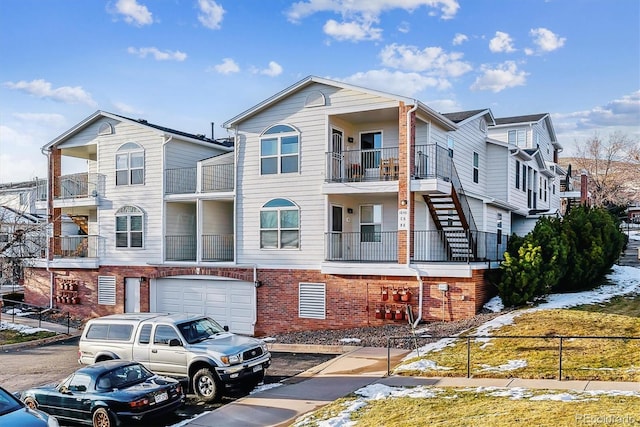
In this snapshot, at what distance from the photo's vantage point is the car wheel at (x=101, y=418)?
10708 mm

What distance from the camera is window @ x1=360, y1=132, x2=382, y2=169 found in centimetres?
2161

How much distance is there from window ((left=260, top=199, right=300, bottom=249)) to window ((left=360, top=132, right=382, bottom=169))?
3.29 metres

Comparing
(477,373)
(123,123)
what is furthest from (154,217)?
(477,373)

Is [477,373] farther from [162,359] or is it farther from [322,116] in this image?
[322,116]

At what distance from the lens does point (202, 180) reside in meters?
23.9

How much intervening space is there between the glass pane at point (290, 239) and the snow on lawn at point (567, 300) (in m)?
7.16

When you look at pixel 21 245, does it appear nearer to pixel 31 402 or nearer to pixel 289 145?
pixel 289 145

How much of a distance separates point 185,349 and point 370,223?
33.9ft

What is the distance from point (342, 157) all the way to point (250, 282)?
6.03 metres

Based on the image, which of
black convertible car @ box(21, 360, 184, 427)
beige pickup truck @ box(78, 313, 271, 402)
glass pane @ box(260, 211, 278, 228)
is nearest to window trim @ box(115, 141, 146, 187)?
glass pane @ box(260, 211, 278, 228)

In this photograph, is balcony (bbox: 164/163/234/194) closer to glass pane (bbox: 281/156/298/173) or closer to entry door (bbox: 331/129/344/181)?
glass pane (bbox: 281/156/298/173)

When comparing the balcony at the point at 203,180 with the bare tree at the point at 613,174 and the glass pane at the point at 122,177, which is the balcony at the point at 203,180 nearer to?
the glass pane at the point at 122,177

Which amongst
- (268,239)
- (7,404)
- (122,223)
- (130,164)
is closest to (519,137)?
(268,239)

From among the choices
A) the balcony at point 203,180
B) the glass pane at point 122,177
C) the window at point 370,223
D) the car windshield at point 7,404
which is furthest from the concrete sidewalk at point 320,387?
the glass pane at point 122,177
